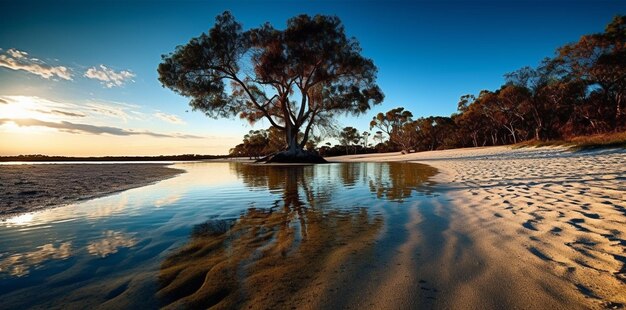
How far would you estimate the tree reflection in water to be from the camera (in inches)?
74.7

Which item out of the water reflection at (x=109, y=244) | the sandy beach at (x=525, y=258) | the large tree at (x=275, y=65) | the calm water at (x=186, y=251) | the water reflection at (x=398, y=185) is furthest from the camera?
the large tree at (x=275, y=65)

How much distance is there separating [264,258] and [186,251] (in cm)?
88

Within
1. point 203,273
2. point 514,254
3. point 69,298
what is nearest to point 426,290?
point 514,254

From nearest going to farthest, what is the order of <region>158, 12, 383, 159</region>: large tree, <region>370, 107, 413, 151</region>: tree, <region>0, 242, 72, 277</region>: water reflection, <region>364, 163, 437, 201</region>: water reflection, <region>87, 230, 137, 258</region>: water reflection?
<region>0, 242, 72, 277</region>: water reflection, <region>87, 230, 137, 258</region>: water reflection, <region>364, 163, 437, 201</region>: water reflection, <region>158, 12, 383, 159</region>: large tree, <region>370, 107, 413, 151</region>: tree

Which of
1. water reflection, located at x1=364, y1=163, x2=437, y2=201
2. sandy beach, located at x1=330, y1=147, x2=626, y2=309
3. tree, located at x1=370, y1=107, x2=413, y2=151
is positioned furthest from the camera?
tree, located at x1=370, y1=107, x2=413, y2=151

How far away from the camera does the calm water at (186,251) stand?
6.43ft

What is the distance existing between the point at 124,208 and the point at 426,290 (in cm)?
555

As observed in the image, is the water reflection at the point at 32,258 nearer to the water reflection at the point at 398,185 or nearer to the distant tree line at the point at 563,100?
the water reflection at the point at 398,185

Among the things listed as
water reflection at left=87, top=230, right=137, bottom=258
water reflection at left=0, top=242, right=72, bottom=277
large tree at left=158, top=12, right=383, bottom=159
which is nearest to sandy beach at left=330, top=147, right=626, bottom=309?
water reflection at left=87, top=230, right=137, bottom=258

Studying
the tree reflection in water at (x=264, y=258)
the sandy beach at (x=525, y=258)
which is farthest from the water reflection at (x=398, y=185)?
the tree reflection in water at (x=264, y=258)

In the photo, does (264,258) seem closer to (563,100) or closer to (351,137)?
(563,100)

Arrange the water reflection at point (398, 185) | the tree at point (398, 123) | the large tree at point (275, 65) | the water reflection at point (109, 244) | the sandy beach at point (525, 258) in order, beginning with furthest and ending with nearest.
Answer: the tree at point (398, 123)
the large tree at point (275, 65)
the water reflection at point (398, 185)
the water reflection at point (109, 244)
the sandy beach at point (525, 258)

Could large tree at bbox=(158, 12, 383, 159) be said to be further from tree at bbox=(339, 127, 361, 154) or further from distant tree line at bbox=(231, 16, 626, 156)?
tree at bbox=(339, 127, 361, 154)

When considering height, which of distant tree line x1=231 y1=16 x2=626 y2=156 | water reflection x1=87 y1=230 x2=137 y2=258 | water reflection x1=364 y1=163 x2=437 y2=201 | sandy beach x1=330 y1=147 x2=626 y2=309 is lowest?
water reflection x1=364 y1=163 x2=437 y2=201
